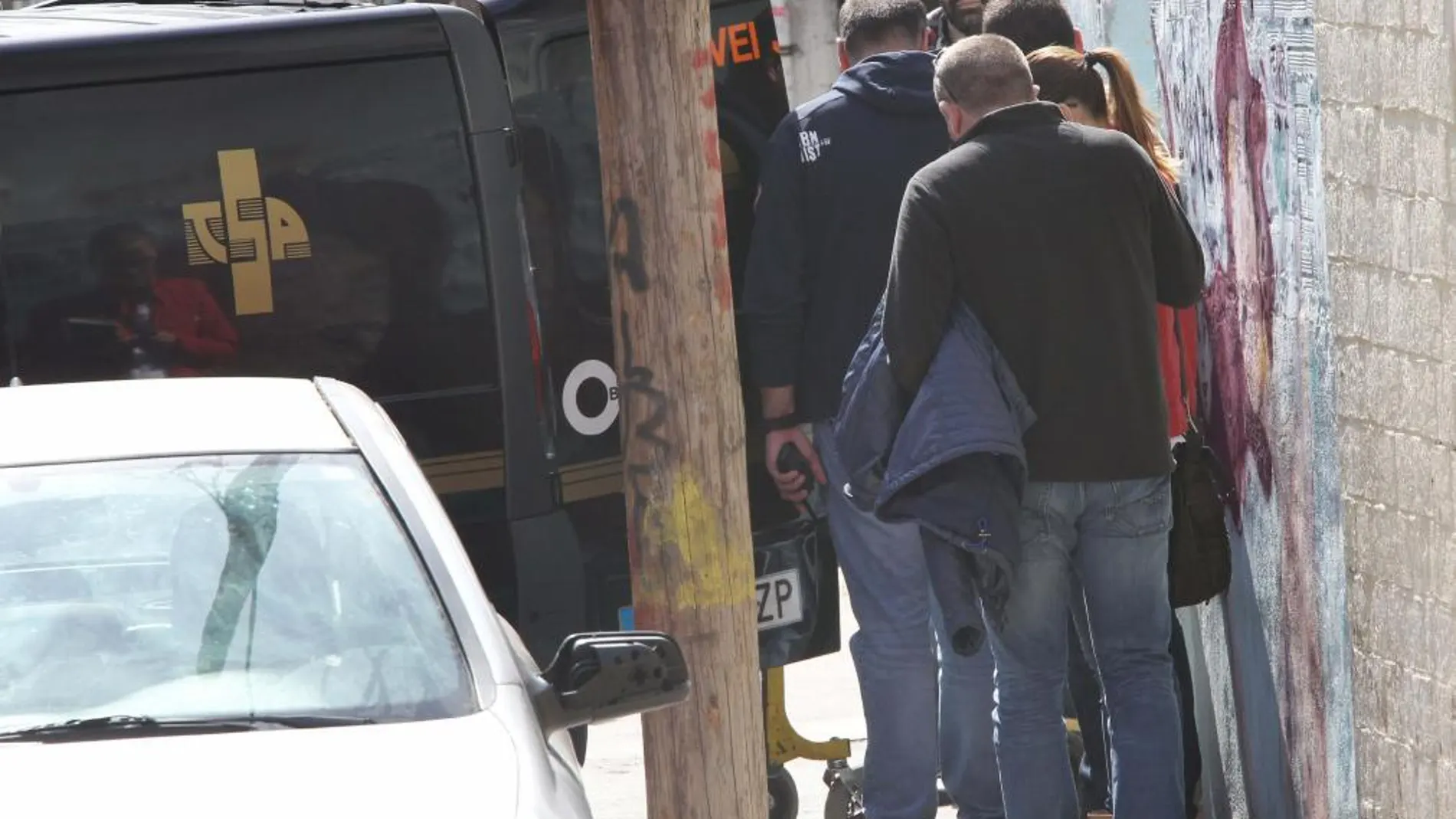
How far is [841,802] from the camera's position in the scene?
6672mm

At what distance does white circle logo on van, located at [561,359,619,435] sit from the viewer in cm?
634

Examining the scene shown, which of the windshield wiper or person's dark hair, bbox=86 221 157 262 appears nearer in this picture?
the windshield wiper

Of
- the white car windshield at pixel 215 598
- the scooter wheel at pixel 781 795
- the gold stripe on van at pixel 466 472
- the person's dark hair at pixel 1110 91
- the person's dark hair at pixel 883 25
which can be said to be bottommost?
the scooter wheel at pixel 781 795

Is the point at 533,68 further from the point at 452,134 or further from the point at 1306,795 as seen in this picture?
the point at 1306,795

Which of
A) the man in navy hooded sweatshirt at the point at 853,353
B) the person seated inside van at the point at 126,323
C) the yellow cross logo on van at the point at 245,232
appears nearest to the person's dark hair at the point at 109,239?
the person seated inside van at the point at 126,323

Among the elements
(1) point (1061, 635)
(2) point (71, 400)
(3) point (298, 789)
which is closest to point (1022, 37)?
(1) point (1061, 635)

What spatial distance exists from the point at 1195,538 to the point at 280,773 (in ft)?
9.68

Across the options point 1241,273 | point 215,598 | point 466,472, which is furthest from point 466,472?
point 215,598

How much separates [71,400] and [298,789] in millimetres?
1378

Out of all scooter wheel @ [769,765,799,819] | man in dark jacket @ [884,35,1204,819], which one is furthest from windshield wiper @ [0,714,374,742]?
scooter wheel @ [769,765,799,819]

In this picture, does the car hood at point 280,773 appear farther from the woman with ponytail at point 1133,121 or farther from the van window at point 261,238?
the woman with ponytail at point 1133,121

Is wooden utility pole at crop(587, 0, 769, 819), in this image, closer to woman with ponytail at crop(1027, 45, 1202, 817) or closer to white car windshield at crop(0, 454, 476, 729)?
white car windshield at crop(0, 454, 476, 729)

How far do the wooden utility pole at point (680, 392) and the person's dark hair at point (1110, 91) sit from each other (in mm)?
1504

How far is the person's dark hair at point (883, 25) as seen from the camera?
20.7 ft
